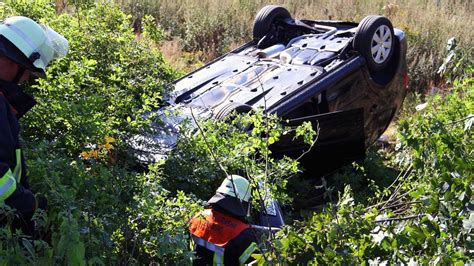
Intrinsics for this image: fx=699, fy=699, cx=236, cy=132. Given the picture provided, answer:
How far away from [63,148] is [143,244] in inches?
39.9

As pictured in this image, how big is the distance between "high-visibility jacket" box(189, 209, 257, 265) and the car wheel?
313 centimetres

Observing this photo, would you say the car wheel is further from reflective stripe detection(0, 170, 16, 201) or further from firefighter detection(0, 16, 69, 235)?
reflective stripe detection(0, 170, 16, 201)

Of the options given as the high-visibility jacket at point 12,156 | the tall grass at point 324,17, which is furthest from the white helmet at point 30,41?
the tall grass at point 324,17

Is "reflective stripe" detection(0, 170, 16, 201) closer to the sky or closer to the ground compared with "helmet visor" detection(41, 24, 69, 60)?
closer to the ground

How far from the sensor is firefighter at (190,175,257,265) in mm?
3910

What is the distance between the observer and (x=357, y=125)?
6262 millimetres

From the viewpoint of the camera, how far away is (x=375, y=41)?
22.1 ft

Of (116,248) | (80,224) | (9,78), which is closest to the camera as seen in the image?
(80,224)

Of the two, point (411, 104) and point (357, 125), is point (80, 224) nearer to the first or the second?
point (357, 125)

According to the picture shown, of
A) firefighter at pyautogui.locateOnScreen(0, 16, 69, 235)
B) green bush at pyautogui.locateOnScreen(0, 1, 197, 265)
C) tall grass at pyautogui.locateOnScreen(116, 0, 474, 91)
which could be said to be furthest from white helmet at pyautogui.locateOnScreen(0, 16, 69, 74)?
tall grass at pyautogui.locateOnScreen(116, 0, 474, 91)

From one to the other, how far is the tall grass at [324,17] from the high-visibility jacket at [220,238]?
6747 mm

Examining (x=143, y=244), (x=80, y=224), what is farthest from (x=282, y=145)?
(x=80, y=224)

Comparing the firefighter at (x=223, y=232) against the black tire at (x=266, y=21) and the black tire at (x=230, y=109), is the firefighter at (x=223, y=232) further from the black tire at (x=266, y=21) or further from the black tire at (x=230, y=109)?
the black tire at (x=266, y=21)

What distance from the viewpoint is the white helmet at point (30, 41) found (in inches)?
142
